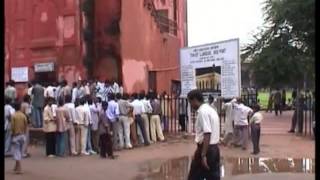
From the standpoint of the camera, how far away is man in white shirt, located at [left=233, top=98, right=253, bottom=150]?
17062 millimetres

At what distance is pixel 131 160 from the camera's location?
15594mm

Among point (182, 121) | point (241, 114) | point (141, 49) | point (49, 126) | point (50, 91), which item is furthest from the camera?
point (141, 49)

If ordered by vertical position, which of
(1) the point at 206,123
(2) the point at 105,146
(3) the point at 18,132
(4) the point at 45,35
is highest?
(4) the point at 45,35

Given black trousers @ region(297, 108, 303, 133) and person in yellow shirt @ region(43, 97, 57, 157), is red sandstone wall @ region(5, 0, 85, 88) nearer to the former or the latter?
black trousers @ region(297, 108, 303, 133)

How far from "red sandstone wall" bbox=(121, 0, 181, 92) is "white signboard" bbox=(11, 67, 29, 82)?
168 inches

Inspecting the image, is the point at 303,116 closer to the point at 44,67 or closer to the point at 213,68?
the point at 213,68

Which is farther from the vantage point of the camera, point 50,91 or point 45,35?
point 45,35

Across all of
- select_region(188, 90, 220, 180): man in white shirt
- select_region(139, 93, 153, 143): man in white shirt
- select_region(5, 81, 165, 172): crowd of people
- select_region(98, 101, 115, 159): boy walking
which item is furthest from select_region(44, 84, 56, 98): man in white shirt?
select_region(188, 90, 220, 180): man in white shirt

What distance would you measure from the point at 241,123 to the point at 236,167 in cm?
310

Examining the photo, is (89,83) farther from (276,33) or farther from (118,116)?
(276,33)

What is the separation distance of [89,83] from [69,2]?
474 centimetres

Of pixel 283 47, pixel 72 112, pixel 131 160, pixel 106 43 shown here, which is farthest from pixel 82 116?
pixel 283 47

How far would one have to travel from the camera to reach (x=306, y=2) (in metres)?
27.5
